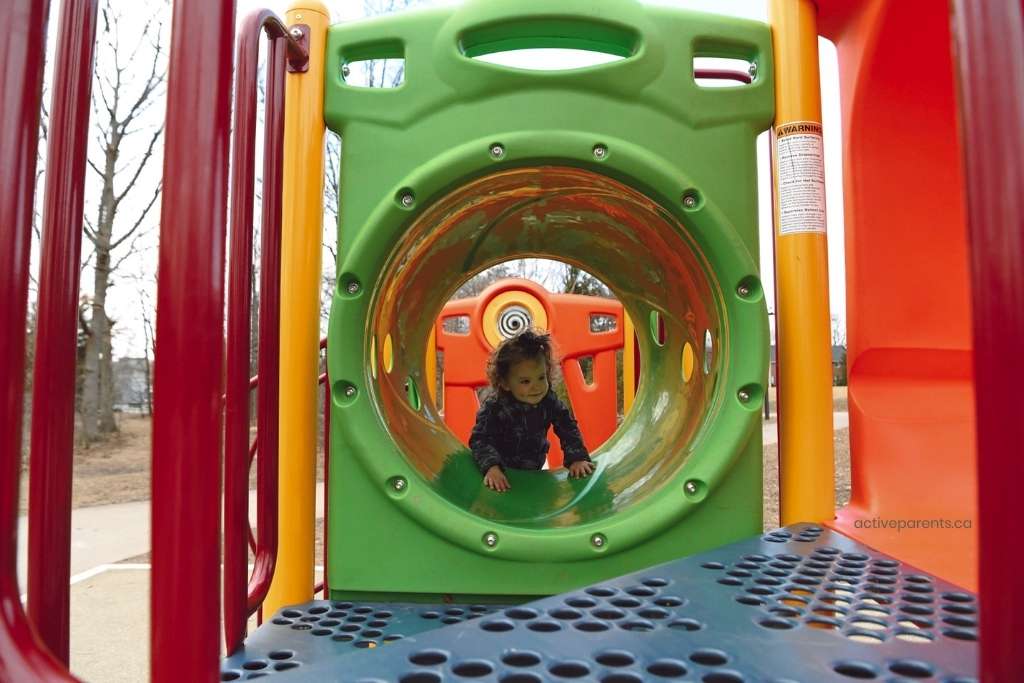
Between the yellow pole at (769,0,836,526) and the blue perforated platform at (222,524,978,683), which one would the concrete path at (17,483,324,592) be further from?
the blue perforated platform at (222,524,978,683)

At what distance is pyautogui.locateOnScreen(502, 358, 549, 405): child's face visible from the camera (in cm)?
237

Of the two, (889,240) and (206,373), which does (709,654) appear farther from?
(889,240)

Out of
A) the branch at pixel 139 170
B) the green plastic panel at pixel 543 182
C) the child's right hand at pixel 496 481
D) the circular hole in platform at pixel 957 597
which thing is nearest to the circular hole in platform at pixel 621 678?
the circular hole in platform at pixel 957 597

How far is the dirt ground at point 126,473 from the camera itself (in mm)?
6750

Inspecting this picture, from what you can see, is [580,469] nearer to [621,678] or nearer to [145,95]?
[621,678]

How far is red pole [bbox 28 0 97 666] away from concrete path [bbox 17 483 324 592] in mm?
3524

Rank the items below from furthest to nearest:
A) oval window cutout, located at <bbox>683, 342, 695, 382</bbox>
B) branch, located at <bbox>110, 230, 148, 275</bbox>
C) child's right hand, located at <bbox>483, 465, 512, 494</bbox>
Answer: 1. branch, located at <bbox>110, 230, 148, 275</bbox>
2. oval window cutout, located at <bbox>683, 342, 695, 382</bbox>
3. child's right hand, located at <bbox>483, 465, 512, 494</bbox>

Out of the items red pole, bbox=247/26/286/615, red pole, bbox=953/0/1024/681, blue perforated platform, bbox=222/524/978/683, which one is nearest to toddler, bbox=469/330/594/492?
red pole, bbox=247/26/286/615

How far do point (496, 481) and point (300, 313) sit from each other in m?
0.69

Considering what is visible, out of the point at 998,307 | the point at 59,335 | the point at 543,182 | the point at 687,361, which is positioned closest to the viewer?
the point at 998,307

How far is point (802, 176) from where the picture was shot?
137 cm

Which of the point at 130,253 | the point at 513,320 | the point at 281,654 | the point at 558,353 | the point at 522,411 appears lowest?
the point at 281,654

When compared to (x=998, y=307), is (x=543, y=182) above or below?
above

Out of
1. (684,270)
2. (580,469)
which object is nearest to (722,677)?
(684,270)
